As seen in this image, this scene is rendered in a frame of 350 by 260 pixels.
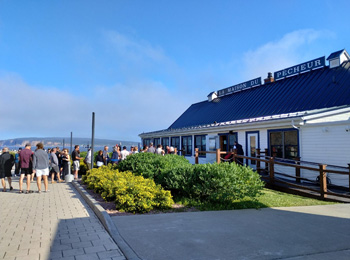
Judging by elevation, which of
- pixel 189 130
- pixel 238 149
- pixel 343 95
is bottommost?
pixel 238 149

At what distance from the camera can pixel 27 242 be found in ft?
15.9

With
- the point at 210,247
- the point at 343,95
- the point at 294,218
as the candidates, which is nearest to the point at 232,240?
the point at 210,247

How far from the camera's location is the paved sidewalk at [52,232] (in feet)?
14.1

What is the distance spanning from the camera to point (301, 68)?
1833 cm

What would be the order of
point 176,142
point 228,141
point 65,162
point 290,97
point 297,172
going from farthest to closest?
point 176,142 < point 228,141 < point 290,97 < point 65,162 < point 297,172

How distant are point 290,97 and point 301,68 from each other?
2.88 m

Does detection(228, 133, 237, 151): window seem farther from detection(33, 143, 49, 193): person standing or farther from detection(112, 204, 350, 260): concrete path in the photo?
detection(33, 143, 49, 193): person standing

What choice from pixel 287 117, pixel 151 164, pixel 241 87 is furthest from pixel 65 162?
pixel 241 87

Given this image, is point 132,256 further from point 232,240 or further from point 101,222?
point 101,222

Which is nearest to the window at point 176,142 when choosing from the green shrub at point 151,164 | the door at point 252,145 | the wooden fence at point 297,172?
the door at point 252,145

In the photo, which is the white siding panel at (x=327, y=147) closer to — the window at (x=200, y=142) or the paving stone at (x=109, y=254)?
the window at (x=200, y=142)

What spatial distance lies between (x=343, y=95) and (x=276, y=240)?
11.7 metres

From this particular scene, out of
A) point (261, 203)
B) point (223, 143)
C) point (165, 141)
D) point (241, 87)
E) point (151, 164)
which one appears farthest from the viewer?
point (165, 141)

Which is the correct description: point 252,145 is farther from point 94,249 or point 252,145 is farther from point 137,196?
point 94,249
